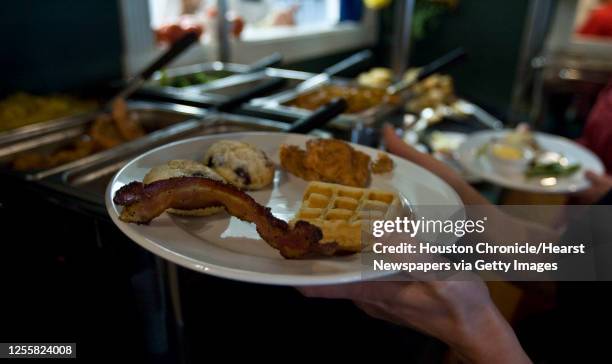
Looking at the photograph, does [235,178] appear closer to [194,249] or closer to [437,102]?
[194,249]

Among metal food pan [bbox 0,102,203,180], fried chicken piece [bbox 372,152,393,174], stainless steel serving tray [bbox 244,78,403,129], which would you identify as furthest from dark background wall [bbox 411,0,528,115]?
fried chicken piece [bbox 372,152,393,174]

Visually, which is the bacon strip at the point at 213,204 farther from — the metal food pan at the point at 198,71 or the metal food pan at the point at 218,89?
the metal food pan at the point at 198,71

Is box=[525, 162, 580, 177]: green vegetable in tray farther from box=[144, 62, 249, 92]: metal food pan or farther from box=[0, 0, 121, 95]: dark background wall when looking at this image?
box=[0, 0, 121, 95]: dark background wall

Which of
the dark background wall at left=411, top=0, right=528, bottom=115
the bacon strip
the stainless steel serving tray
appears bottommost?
the dark background wall at left=411, top=0, right=528, bottom=115

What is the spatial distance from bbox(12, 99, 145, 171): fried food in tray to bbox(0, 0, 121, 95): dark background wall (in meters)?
0.69

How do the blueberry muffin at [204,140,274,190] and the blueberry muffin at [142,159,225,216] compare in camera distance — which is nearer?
the blueberry muffin at [142,159,225,216]

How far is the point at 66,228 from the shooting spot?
138 centimetres

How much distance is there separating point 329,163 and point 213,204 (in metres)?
0.38

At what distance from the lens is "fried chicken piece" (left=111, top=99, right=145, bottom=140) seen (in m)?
1.88

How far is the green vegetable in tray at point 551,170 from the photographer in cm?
217

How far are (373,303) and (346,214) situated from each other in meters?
0.21

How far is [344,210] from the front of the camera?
1.00m

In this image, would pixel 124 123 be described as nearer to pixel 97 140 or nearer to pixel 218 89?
pixel 97 140

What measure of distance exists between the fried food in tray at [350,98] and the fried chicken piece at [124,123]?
68cm
